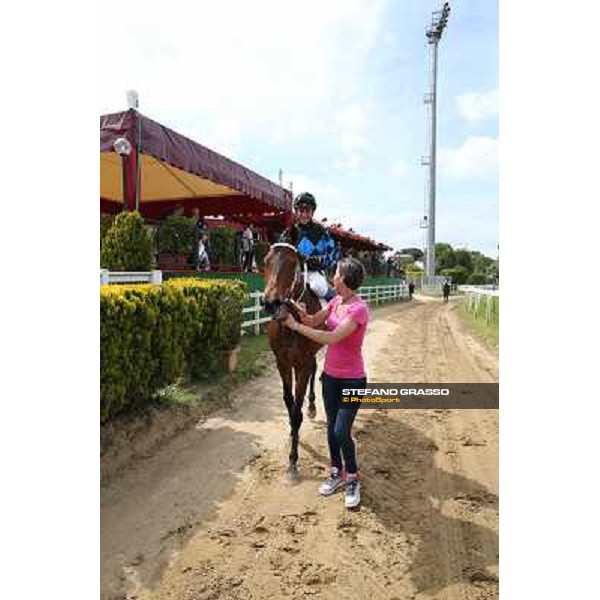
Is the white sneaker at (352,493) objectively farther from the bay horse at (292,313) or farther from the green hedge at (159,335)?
the green hedge at (159,335)

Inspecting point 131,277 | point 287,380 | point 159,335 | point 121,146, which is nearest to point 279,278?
point 287,380

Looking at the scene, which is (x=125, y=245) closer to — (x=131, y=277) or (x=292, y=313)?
(x=131, y=277)

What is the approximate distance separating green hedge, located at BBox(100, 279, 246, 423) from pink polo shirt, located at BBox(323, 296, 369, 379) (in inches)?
71.7

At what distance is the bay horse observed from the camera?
3047 mm

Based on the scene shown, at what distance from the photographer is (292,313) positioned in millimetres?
3326

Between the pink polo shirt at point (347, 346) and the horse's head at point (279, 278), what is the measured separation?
35cm

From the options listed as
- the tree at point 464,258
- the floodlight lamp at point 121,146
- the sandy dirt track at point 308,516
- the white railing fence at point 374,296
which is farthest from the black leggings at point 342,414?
the floodlight lamp at point 121,146

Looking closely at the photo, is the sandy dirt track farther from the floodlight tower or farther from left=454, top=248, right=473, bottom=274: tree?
the floodlight tower
